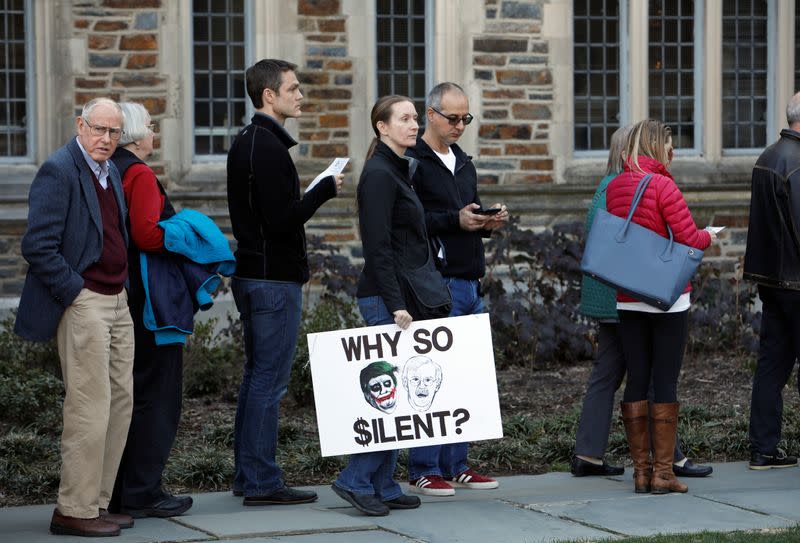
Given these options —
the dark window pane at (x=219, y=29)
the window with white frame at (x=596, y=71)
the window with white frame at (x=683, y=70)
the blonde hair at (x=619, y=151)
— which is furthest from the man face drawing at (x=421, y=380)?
the window with white frame at (x=596, y=71)

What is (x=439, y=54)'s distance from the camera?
14172 millimetres

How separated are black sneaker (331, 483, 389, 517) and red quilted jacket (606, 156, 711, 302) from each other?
4.73ft

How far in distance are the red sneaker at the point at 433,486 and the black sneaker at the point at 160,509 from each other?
1.12 metres

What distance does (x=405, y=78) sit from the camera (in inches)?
572

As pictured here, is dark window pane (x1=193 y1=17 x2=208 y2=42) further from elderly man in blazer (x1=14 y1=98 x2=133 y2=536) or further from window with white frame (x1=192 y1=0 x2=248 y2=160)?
elderly man in blazer (x1=14 y1=98 x2=133 y2=536)

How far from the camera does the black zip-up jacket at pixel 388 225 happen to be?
20.2ft

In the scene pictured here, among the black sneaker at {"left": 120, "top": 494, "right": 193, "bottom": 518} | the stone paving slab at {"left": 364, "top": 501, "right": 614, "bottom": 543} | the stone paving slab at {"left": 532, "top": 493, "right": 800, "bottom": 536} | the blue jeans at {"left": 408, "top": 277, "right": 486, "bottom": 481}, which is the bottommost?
the stone paving slab at {"left": 532, "top": 493, "right": 800, "bottom": 536}

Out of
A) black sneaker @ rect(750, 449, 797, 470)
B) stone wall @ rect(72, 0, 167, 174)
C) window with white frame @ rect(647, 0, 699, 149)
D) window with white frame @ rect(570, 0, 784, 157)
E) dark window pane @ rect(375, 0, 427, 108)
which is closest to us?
black sneaker @ rect(750, 449, 797, 470)

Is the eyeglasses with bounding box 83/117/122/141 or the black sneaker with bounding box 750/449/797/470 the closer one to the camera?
the eyeglasses with bounding box 83/117/122/141

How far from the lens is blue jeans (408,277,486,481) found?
22.4 ft

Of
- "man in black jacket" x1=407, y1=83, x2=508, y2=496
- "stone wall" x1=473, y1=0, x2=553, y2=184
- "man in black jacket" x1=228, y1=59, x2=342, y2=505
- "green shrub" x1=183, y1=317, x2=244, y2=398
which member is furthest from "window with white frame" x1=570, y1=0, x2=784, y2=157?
"man in black jacket" x1=228, y1=59, x2=342, y2=505

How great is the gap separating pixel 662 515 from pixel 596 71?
945 cm

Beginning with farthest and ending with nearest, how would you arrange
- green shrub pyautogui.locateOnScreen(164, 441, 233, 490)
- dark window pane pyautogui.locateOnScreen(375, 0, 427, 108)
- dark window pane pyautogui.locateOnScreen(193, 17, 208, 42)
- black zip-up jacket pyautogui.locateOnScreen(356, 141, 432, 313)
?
1. dark window pane pyautogui.locateOnScreen(375, 0, 427, 108)
2. dark window pane pyautogui.locateOnScreen(193, 17, 208, 42)
3. green shrub pyautogui.locateOnScreen(164, 441, 233, 490)
4. black zip-up jacket pyautogui.locateOnScreen(356, 141, 432, 313)

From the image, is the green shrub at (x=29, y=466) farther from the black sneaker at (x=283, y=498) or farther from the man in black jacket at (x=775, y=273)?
the man in black jacket at (x=775, y=273)
